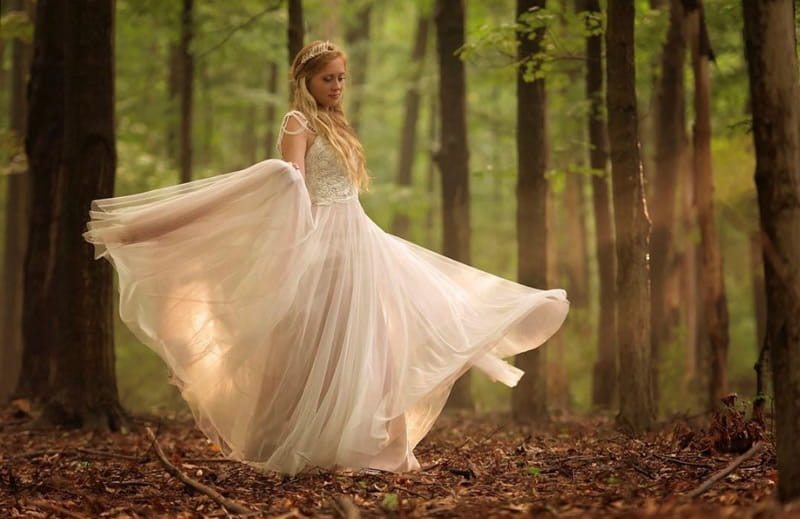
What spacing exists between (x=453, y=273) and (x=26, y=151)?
7321 millimetres

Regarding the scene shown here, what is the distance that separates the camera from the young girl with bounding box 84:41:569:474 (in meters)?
7.07

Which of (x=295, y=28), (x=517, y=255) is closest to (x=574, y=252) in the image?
(x=517, y=255)

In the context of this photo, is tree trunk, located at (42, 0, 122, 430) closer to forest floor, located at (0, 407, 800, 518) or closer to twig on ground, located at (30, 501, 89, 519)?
forest floor, located at (0, 407, 800, 518)

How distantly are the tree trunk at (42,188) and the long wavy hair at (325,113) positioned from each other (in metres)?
5.94

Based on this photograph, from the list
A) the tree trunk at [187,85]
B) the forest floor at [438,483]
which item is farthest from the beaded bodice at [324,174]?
the tree trunk at [187,85]

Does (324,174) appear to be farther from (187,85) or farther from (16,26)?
(187,85)

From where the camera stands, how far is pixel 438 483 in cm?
674

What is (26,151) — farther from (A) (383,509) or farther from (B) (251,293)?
(A) (383,509)

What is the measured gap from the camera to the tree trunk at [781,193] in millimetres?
4852

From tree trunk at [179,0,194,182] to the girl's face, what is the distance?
925 centimetres

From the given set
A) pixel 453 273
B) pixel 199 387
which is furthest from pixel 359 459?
pixel 453 273

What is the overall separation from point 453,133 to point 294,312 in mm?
8737

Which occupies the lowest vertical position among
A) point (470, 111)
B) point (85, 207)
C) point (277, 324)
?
point (277, 324)

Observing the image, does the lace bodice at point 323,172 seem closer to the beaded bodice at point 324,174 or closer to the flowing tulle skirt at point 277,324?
the beaded bodice at point 324,174
